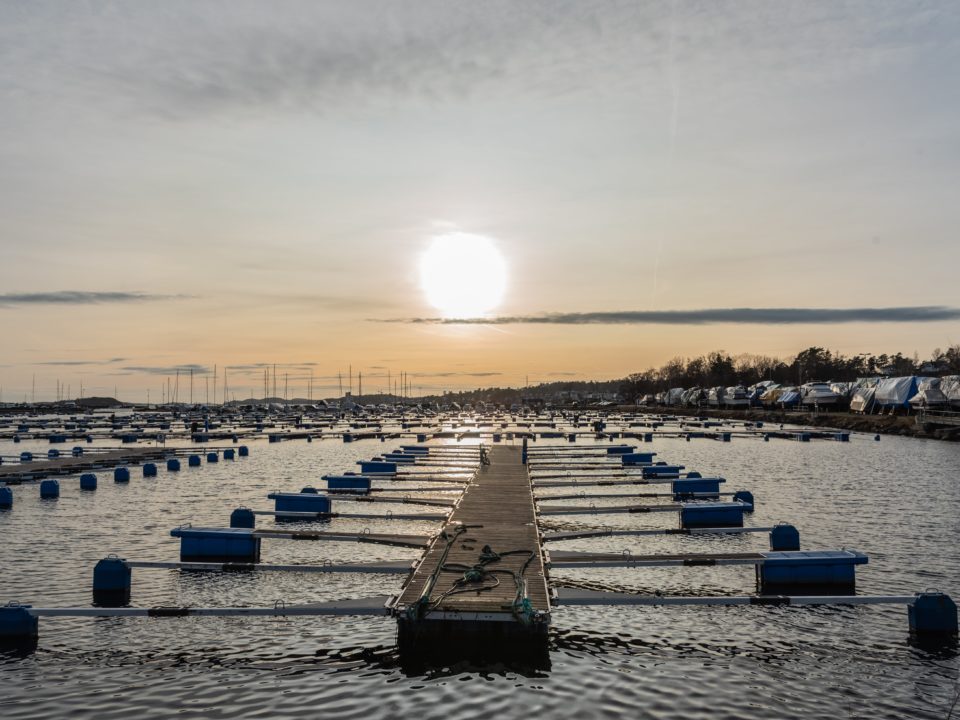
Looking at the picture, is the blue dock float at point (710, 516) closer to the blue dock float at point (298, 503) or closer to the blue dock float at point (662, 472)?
the blue dock float at point (298, 503)

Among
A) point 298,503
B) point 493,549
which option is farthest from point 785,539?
point 298,503

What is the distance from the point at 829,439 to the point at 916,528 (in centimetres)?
7209

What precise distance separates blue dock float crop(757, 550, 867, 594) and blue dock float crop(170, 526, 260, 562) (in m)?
19.0

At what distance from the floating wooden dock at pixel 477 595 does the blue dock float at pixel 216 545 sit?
7.33 meters

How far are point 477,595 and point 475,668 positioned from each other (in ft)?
8.86

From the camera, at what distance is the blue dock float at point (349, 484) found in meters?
50.6

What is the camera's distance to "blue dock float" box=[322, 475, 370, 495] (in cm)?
5056

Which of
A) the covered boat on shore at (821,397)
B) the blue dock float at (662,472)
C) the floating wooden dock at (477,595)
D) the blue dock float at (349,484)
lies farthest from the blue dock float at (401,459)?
the covered boat on shore at (821,397)

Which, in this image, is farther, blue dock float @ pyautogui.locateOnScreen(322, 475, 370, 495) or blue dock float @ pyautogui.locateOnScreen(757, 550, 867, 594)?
blue dock float @ pyautogui.locateOnScreen(322, 475, 370, 495)

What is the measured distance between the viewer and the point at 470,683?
18.0 metres

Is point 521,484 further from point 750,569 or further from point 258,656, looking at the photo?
point 258,656

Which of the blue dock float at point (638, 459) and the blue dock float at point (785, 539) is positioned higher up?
the blue dock float at point (638, 459)

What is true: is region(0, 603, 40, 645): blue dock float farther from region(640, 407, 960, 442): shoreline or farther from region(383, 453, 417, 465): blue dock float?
region(640, 407, 960, 442): shoreline

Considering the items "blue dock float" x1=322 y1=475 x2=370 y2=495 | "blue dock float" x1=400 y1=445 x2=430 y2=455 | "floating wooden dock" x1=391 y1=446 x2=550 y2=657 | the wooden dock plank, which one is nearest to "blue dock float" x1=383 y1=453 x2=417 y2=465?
"blue dock float" x1=400 y1=445 x2=430 y2=455
